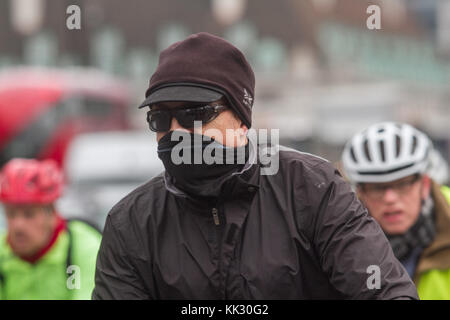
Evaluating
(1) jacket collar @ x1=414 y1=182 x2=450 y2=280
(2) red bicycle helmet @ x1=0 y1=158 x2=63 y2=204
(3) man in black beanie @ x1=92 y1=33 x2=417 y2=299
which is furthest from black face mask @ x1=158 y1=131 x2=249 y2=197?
(2) red bicycle helmet @ x1=0 y1=158 x2=63 y2=204

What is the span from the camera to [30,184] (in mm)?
5316

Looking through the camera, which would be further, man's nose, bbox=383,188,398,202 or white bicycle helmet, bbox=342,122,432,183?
white bicycle helmet, bbox=342,122,432,183

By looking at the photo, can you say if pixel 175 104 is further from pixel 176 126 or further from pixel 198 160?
pixel 198 160

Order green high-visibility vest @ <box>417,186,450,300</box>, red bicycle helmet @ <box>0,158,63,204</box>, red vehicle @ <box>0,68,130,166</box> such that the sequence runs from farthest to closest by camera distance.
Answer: red vehicle @ <box>0,68,130,166</box>
red bicycle helmet @ <box>0,158,63,204</box>
green high-visibility vest @ <box>417,186,450,300</box>

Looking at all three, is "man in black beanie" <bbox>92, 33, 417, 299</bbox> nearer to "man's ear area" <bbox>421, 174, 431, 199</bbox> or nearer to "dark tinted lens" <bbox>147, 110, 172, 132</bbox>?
"dark tinted lens" <bbox>147, 110, 172, 132</bbox>

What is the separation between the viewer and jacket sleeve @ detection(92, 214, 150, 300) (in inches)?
97.2

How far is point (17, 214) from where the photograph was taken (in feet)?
17.2

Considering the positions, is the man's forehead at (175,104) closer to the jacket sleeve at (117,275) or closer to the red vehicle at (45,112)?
the jacket sleeve at (117,275)

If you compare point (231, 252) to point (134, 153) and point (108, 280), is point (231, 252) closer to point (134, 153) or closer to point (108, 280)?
point (108, 280)

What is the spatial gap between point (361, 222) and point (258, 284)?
34 cm

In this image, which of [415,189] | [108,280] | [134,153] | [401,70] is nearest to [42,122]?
[134,153]

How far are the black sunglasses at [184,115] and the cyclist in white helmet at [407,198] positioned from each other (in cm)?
180

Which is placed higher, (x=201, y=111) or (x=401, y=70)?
(x=201, y=111)

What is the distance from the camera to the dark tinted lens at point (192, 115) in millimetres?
2453
